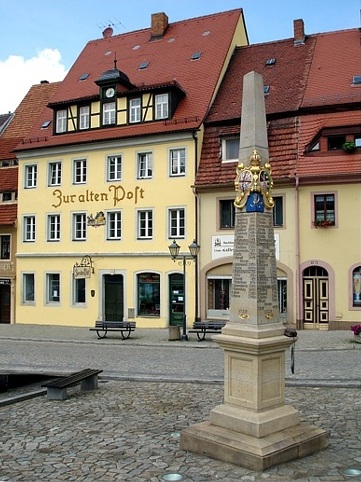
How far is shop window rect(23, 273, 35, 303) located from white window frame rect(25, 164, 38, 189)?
4.49m

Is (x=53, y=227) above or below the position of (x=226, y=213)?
below

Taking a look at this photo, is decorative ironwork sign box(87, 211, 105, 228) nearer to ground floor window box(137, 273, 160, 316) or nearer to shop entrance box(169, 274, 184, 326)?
ground floor window box(137, 273, 160, 316)

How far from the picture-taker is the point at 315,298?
894 inches

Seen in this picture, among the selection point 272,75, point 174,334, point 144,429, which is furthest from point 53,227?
point 144,429

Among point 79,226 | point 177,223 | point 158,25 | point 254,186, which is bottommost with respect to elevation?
point 254,186

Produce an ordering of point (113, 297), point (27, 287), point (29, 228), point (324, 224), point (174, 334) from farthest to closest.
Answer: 1. point (29, 228)
2. point (27, 287)
3. point (113, 297)
4. point (324, 224)
5. point (174, 334)

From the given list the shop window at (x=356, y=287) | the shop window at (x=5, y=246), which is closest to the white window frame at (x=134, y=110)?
the shop window at (x=5, y=246)

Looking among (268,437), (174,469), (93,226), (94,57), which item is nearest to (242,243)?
(268,437)

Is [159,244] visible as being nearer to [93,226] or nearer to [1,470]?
[93,226]

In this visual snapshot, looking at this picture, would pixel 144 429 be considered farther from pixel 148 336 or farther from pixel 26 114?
pixel 26 114

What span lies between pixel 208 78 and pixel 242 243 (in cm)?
2159

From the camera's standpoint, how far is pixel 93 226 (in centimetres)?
2702

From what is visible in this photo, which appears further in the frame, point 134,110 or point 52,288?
point 52,288

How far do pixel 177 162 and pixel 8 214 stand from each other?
32.8ft
